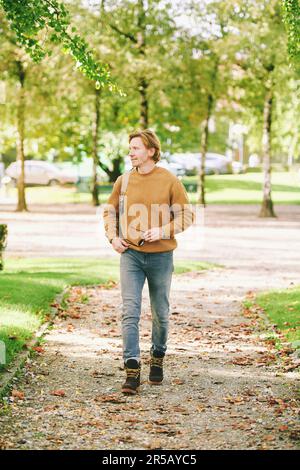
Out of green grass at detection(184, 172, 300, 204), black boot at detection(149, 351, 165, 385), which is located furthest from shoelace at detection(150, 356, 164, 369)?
green grass at detection(184, 172, 300, 204)

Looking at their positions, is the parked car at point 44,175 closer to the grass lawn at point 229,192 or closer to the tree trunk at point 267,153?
the grass lawn at point 229,192

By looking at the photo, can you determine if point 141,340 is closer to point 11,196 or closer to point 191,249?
point 191,249

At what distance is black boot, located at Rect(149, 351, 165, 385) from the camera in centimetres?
751

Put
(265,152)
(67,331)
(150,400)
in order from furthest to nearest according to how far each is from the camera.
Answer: (265,152) < (67,331) < (150,400)

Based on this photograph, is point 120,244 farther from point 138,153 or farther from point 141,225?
point 138,153

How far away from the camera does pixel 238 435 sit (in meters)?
5.93

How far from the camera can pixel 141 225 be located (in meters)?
7.11

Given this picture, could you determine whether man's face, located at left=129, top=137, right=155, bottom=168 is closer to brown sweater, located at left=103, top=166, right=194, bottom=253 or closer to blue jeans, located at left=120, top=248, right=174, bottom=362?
brown sweater, located at left=103, top=166, right=194, bottom=253

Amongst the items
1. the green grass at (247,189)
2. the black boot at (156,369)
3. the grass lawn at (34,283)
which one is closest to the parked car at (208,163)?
the green grass at (247,189)

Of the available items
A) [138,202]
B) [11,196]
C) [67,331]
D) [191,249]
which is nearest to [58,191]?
[11,196]

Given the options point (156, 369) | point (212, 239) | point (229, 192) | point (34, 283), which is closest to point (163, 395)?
point (156, 369)

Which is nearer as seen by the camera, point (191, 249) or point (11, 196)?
point (191, 249)

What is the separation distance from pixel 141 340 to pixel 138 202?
3.01 m

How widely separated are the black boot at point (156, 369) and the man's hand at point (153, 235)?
1.10 metres
